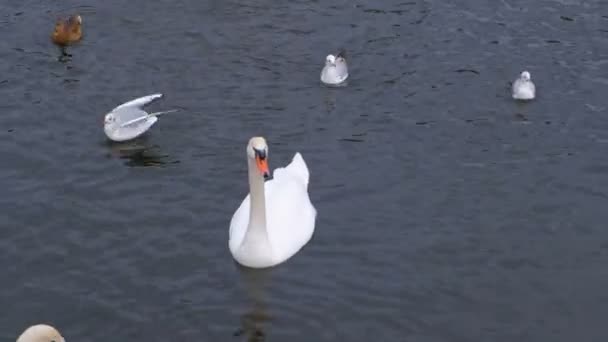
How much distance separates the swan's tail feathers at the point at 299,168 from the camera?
672 inches

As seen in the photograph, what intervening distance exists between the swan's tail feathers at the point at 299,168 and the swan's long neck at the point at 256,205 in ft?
5.27

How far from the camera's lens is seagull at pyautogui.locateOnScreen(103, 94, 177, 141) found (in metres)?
A: 18.7

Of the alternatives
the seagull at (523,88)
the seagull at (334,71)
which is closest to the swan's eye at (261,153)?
the seagull at (334,71)

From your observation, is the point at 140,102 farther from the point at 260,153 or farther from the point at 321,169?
the point at 260,153

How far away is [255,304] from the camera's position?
1457 cm

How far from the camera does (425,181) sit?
57.1 feet

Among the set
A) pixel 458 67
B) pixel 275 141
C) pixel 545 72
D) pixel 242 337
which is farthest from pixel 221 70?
pixel 242 337

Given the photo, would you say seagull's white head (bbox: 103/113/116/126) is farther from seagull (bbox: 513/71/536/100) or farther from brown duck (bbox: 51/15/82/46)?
seagull (bbox: 513/71/536/100)

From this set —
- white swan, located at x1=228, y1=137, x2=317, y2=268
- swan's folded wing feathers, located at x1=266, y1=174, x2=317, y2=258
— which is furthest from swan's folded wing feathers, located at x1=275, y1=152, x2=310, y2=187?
swan's folded wing feathers, located at x1=266, y1=174, x2=317, y2=258

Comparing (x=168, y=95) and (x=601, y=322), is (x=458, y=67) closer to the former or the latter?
(x=168, y=95)

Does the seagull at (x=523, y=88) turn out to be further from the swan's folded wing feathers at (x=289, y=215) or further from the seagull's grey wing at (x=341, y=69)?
the swan's folded wing feathers at (x=289, y=215)

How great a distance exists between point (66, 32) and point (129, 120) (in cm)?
430

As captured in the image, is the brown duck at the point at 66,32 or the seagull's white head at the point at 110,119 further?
the brown duck at the point at 66,32

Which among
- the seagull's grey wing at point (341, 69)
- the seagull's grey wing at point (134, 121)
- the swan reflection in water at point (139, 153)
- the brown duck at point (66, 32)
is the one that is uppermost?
the brown duck at point (66, 32)
